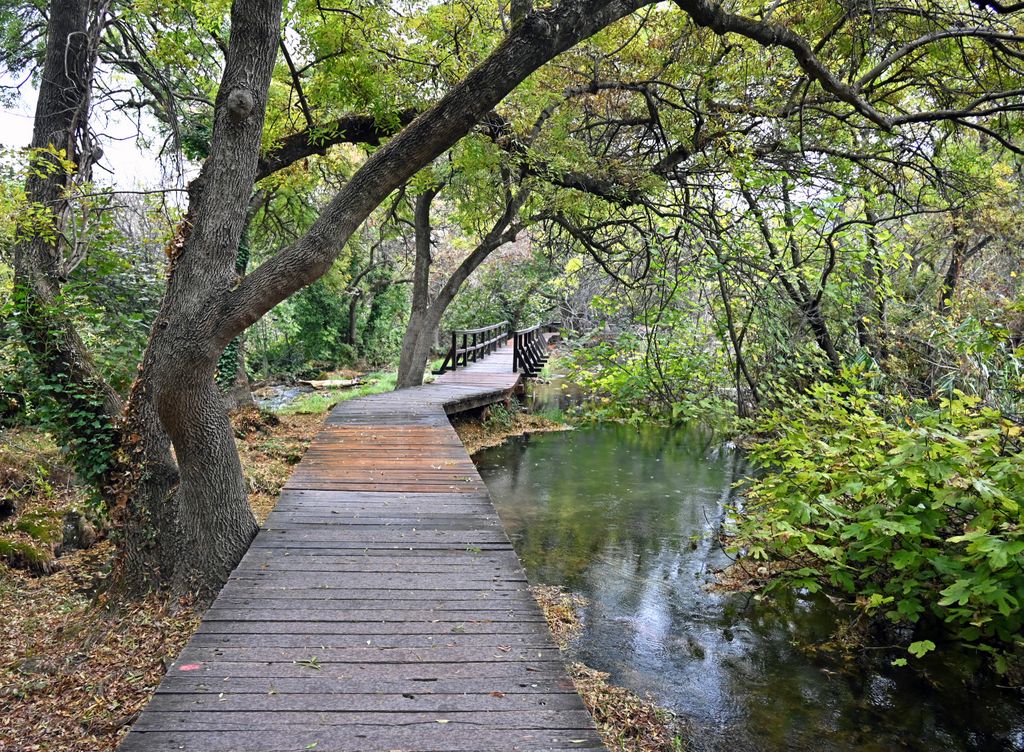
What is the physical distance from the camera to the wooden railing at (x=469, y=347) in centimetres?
1410

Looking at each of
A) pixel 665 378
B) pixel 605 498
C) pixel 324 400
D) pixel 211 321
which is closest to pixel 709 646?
pixel 665 378

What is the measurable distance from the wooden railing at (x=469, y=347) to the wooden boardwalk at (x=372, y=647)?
8.99 m

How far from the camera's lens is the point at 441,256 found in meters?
25.1

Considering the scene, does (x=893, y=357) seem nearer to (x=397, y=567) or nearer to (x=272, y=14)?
(x=397, y=567)

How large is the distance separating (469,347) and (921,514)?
12594 millimetres

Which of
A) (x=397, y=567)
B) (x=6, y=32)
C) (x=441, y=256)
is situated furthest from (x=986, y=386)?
(x=441, y=256)

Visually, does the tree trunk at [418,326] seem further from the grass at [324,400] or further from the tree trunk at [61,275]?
the tree trunk at [61,275]

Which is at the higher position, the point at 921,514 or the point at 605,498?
the point at 921,514

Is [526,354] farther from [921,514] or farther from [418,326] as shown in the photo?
[921,514]

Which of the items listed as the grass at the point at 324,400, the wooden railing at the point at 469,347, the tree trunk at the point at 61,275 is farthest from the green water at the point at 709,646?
the wooden railing at the point at 469,347

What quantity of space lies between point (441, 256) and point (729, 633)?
839 inches

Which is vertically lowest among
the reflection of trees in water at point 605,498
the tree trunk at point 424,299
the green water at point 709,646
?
the green water at point 709,646

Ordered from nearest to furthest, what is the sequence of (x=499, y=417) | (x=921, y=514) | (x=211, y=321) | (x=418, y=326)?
1. (x=211, y=321)
2. (x=921, y=514)
3. (x=418, y=326)
4. (x=499, y=417)

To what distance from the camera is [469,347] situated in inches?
624
